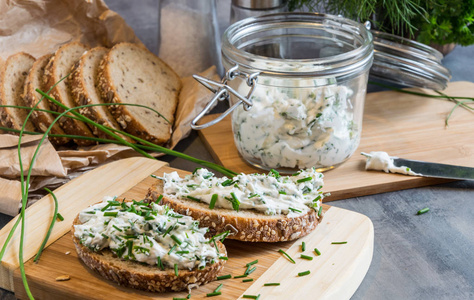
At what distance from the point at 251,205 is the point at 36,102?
55.0 inches

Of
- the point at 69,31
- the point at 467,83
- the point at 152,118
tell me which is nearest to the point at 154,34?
the point at 69,31

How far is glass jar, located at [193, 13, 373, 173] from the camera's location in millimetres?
2275

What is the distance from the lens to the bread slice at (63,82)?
9.09ft

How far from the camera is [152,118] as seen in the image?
9.51 ft

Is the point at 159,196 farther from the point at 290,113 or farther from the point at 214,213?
the point at 290,113

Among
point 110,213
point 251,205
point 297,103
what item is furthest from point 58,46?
point 251,205

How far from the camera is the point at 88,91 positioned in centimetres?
282

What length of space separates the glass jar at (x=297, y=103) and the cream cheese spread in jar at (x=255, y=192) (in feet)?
1.03

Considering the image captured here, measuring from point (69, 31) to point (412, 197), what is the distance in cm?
213

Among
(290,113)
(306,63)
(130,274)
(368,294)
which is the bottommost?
(368,294)

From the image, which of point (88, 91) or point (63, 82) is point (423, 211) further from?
point (63, 82)

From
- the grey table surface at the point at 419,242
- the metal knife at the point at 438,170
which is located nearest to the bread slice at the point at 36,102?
the grey table surface at the point at 419,242

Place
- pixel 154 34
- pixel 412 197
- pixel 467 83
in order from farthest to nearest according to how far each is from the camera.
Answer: pixel 154 34 < pixel 467 83 < pixel 412 197

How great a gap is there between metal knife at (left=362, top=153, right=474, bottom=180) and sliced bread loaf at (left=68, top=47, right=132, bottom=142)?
→ 1.30 m
